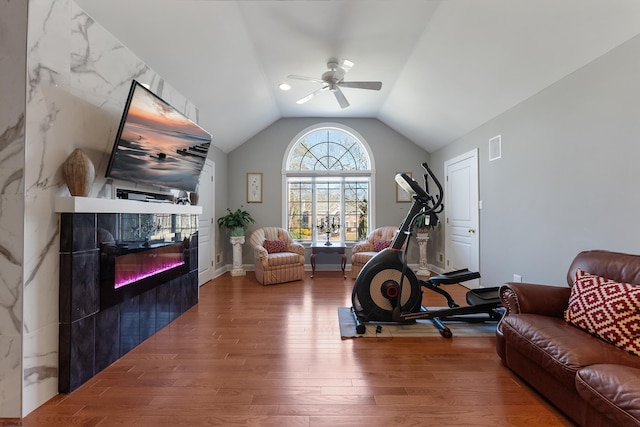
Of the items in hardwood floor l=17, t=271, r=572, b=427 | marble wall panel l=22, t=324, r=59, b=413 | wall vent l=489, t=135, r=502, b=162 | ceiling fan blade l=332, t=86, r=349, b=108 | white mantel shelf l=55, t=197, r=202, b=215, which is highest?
ceiling fan blade l=332, t=86, r=349, b=108

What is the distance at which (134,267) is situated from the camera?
2.39 metres

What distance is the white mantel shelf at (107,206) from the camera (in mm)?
1733

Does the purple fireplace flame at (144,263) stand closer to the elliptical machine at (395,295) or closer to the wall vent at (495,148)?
the elliptical machine at (395,295)

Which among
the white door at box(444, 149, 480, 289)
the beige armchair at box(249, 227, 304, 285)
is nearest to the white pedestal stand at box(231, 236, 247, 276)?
the beige armchair at box(249, 227, 304, 285)

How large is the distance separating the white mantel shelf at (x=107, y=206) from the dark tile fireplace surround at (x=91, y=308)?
5 cm

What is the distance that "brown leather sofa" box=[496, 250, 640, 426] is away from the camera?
3.90ft

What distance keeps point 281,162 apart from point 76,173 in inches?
165

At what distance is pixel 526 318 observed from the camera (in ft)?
5.90

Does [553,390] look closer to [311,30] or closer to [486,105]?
[486,105]

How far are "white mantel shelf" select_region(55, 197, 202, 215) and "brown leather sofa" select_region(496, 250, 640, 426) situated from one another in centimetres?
289

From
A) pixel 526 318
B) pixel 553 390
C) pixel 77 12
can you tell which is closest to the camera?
pixel 553 390

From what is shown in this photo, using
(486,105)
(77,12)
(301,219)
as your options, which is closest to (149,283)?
(77,12)

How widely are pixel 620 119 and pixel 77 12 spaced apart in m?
4.00

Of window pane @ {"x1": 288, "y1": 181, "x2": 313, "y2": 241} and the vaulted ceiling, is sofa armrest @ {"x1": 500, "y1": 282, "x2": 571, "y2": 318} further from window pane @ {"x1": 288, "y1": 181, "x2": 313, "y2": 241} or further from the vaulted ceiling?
window pane @ {"x1": 288, "y1": 181, "x2": 313, "y2": 241}
